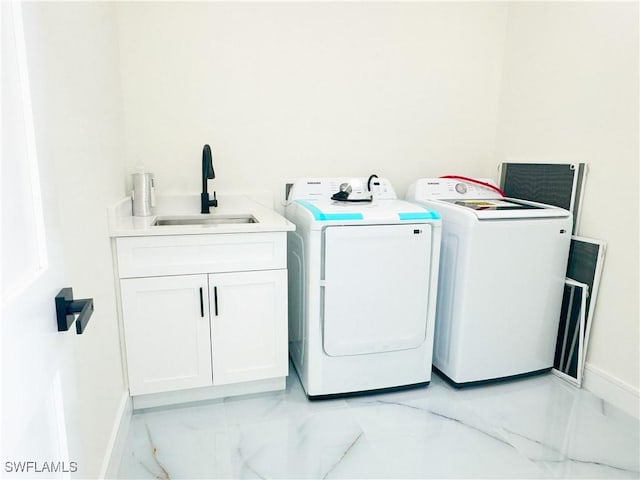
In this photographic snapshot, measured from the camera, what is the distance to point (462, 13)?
2.61 m

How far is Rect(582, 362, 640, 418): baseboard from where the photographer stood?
1.97m

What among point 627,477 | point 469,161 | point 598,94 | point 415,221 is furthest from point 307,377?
point 598,94

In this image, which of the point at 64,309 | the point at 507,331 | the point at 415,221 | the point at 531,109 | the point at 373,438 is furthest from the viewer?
the point at 531,109

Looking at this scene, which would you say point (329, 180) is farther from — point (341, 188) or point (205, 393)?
point (205, 393)

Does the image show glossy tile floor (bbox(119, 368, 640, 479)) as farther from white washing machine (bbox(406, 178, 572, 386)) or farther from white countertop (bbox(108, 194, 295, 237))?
white countertop (bbox(108, 194, 295, 237))

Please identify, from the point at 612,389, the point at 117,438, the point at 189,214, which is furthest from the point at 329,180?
the point at 612,389

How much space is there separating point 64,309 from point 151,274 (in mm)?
1125

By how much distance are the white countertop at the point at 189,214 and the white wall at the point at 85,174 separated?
0.32 feet

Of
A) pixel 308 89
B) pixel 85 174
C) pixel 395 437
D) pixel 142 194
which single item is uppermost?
pixel 308 89

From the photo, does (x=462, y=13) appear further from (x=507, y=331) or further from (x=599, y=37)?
(x=507, y=331)

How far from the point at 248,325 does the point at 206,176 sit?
2.59 ft

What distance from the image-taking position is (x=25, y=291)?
61 cm

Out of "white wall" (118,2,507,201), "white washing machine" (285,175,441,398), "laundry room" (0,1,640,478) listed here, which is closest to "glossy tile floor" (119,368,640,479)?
"laundry room" (0,1,640,478)

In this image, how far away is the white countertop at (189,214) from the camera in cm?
177
